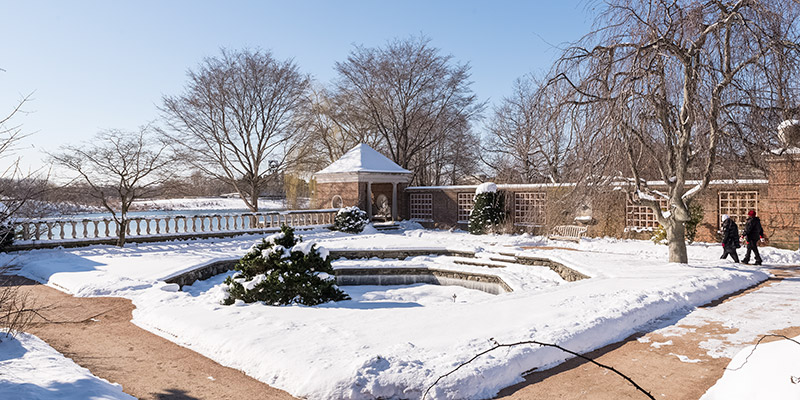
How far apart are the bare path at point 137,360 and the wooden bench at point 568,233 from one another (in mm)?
15051

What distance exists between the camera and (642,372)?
4.95 m

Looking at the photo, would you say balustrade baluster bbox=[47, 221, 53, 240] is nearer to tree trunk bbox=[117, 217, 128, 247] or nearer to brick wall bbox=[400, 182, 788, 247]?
tree trunk bbox=[117, 217, 128, 247]

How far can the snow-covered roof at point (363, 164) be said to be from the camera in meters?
25.0

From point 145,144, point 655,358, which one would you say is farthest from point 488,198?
point 655,358

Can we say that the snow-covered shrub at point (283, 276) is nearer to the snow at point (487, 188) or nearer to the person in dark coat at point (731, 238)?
the person in dark coat at point (731, 238)

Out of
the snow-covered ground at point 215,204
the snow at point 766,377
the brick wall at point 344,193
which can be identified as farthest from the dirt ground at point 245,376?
the snow-covered ground at point 215,204

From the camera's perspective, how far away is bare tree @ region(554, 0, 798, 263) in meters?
9.09

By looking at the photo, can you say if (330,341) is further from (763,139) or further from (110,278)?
(763,139)

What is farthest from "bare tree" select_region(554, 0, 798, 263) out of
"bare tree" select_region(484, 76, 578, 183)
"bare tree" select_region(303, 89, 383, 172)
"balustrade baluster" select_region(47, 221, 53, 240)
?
"bare tree" select_region(303, 89, 383, 172)

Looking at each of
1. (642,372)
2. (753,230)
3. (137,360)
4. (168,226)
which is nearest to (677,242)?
(753,230)

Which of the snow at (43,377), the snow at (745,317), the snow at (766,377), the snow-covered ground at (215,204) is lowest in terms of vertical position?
the snow at (745,317)

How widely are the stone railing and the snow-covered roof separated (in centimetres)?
265

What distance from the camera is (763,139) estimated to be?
31.1 feet

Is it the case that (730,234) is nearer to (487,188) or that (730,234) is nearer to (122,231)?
(487,188)
